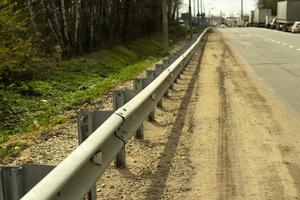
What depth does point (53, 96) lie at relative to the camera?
A: 13.7 metres

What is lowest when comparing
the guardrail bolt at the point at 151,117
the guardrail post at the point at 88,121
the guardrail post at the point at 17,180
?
the guardrail bolt at the point at 151,117

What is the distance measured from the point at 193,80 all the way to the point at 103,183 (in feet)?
30.5

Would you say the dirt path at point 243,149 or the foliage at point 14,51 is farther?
the foliage at point 14,51

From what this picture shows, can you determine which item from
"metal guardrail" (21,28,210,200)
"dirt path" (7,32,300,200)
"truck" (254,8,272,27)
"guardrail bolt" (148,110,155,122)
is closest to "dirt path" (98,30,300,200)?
"dirt path" (7,32,300,200)

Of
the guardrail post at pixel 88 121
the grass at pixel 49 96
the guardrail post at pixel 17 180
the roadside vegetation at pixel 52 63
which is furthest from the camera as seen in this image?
the roadside vegetation at pixel 52 63

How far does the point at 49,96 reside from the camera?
44.7 feet

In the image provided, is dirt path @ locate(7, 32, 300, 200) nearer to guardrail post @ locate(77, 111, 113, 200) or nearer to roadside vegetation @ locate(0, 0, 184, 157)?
guardrail post @ locate(77, 111, 113, 200)

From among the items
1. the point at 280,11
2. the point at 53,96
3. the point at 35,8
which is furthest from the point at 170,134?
the point at 280,11

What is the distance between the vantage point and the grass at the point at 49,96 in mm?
9273

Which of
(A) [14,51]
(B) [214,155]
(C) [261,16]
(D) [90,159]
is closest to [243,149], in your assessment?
(B) [214,155]

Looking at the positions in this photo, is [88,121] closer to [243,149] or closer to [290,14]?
[243,149]

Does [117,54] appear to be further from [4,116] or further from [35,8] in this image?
[4,116]

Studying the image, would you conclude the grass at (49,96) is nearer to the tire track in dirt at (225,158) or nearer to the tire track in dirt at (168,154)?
the tire track in dirt at (168,154)

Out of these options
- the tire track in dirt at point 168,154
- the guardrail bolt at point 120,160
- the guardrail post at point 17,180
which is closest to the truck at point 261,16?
the tire track in dirt at point 168,154
